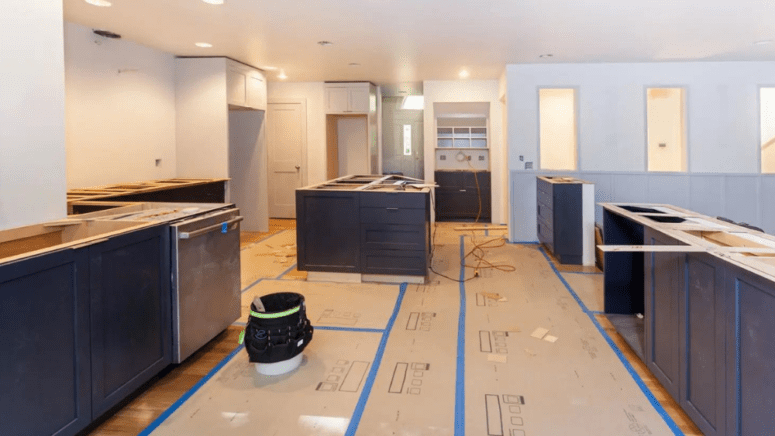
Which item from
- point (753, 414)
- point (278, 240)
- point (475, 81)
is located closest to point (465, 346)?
point (753, 414)

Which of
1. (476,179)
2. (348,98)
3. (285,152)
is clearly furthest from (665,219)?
(285,152)

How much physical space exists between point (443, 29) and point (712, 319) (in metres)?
4.02

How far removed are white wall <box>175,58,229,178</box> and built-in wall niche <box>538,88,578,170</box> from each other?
17.2ft

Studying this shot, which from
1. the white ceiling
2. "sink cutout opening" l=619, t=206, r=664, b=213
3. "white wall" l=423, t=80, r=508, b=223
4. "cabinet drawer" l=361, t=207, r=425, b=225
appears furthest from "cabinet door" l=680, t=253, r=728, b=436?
"white wall" l=423, t=80, r=508, b=223

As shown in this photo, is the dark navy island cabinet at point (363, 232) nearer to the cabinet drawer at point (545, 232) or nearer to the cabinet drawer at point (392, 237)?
the cabinet drawer at point (392, 237)

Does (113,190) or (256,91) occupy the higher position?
(256,91)

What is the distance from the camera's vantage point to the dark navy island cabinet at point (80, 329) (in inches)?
72.4

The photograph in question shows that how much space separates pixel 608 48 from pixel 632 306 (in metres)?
3.64

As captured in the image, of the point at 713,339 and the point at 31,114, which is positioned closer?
the point at 713,339

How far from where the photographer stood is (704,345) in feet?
7.01

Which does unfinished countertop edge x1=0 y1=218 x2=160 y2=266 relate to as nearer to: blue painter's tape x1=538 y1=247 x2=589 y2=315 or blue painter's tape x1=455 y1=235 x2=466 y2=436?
blue painter's tape x1=455 y1=235 x2=466 y2=436

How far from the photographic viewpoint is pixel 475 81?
8734mm

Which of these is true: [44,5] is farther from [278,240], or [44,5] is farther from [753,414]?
[278,240]

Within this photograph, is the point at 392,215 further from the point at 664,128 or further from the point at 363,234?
the point at 664,128
